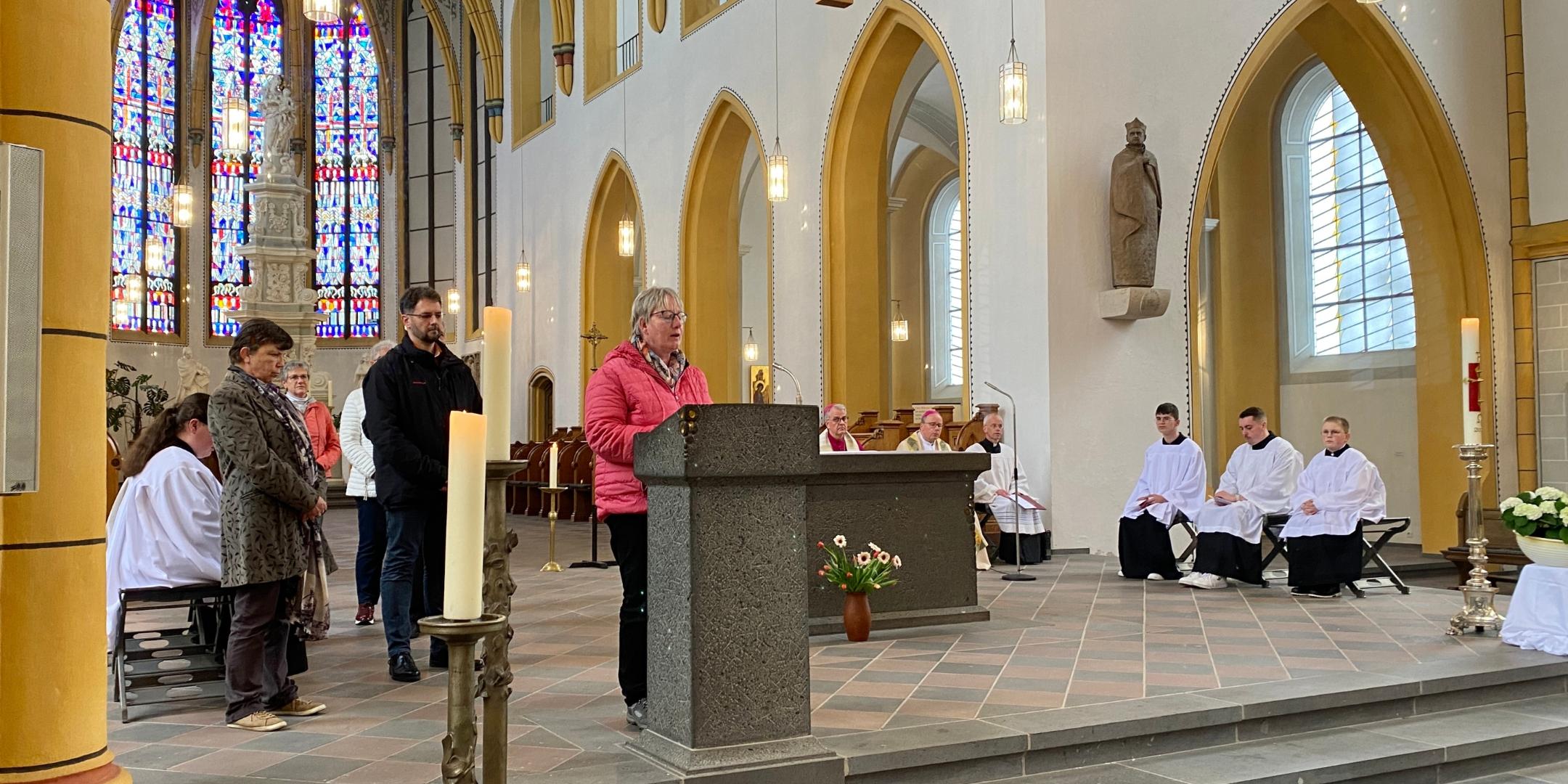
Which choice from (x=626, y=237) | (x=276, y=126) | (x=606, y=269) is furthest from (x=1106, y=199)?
(x=276, y=126)

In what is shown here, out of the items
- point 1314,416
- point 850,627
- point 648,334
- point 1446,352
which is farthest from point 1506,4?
point 648,334

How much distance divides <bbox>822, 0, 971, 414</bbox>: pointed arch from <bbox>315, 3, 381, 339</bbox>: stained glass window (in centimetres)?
1494

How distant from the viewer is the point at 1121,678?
4.83 m

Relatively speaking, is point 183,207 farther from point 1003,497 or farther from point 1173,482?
point 1173,482

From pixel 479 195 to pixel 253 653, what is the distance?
65.0 feet

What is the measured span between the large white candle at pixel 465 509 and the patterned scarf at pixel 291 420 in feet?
9.16

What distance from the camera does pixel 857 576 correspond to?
18.8ft

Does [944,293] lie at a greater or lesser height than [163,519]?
greater

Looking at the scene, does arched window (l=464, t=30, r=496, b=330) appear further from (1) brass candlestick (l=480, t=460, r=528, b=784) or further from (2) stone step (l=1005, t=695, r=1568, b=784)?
(1) brass candlestick (l=480, t=460, r=528, b=784)

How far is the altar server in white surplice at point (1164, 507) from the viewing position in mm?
8289

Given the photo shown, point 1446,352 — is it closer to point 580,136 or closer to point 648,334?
point 648,334

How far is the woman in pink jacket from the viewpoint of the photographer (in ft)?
13.3

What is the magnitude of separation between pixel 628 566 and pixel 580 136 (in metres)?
15.4

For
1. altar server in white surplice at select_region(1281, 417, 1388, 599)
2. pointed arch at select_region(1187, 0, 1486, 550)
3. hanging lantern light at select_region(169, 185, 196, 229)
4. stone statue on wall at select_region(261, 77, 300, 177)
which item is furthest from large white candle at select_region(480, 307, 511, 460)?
stone statue on wall at select_region(261, 77, 300, 177)
